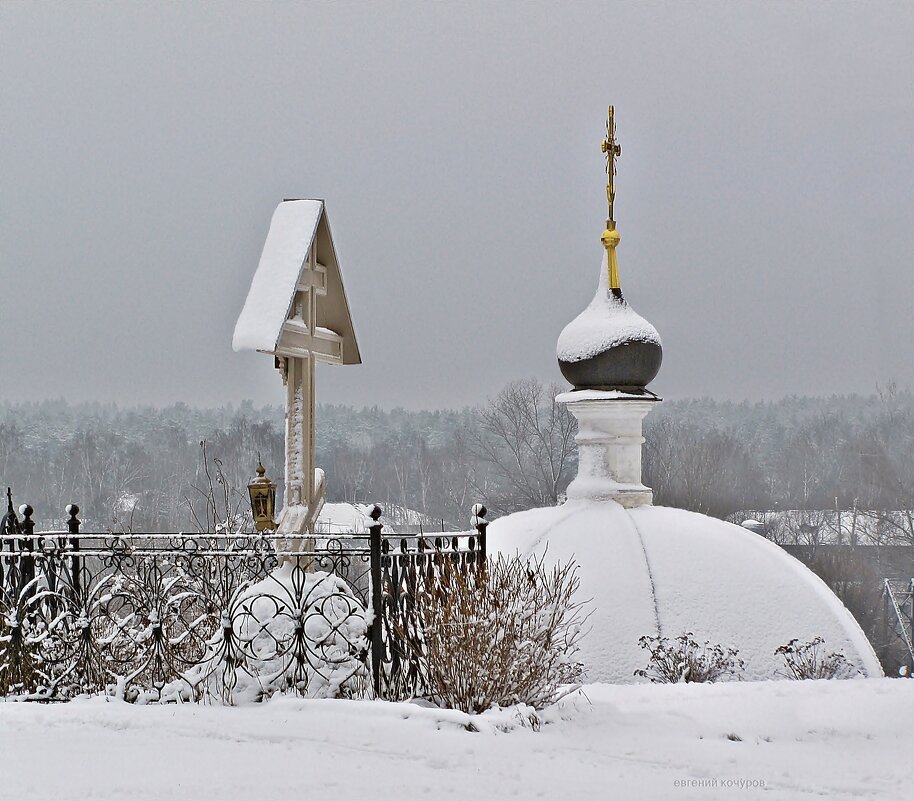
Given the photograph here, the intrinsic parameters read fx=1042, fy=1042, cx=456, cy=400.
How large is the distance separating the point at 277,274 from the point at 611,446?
12.6 feet

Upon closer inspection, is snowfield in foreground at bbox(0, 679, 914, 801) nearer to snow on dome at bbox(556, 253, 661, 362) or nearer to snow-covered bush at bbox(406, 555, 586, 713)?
snow-covered bush at bbox(406, 555, 586, 713)

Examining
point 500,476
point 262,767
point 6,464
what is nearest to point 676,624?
point 262,767

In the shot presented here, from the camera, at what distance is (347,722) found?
597cm

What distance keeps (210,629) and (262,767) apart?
1779 millimetres

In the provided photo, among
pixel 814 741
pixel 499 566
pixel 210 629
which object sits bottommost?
pixel 814 741

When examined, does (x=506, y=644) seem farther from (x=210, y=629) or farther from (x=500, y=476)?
(x=500, y=476)

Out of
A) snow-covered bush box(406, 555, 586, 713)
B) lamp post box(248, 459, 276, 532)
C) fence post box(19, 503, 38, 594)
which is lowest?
snow-covered bush box(406, 555, 586, 713)

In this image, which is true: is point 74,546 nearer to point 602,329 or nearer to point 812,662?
point 602,329

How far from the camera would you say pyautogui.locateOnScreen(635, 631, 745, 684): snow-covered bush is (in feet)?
26.3

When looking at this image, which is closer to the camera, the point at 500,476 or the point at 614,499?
the point at 614,499

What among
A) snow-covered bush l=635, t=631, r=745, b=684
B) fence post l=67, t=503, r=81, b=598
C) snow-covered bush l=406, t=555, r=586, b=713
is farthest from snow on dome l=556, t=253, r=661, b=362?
fence post l=67, t=503, r=81, b=598

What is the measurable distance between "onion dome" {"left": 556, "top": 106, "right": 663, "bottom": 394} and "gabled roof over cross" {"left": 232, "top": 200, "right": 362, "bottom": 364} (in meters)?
2.29

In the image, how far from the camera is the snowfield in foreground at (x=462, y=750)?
514 cm

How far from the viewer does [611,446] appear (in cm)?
966
